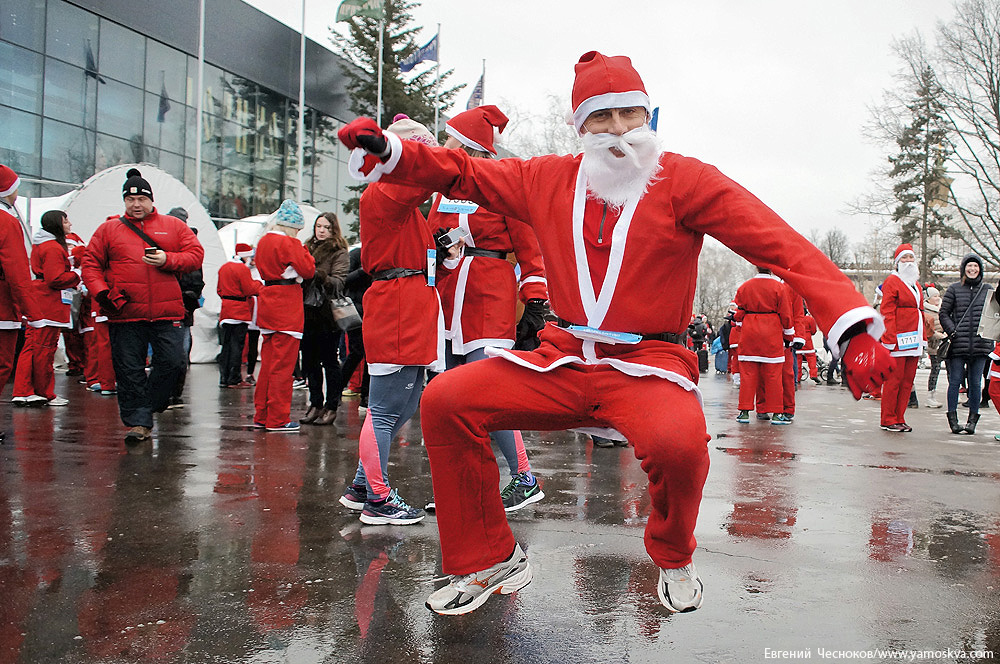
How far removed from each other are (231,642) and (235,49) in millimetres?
26589

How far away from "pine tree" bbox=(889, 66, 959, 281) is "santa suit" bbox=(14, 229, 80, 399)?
28.6 meters

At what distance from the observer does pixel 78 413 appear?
30.0 feet

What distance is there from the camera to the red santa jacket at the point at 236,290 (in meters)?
12.8

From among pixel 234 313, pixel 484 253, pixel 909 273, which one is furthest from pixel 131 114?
pixel 484 253

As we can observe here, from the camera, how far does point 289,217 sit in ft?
26.5

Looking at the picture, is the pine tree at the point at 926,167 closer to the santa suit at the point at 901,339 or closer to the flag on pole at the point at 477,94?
the flag on pole at the point at 477,94

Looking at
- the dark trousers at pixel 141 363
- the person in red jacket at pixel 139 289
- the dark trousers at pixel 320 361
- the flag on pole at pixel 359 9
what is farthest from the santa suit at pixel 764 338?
the flag on pole at pixel 359 9

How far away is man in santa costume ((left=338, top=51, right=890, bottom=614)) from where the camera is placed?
9.91 ft

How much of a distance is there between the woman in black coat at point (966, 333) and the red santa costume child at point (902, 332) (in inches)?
17.0

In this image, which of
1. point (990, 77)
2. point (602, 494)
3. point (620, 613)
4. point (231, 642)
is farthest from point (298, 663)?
point (990, 77)

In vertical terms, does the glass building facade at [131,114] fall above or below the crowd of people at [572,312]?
above

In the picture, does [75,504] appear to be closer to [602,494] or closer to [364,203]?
[364,203]

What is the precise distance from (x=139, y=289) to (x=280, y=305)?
1.25 metres

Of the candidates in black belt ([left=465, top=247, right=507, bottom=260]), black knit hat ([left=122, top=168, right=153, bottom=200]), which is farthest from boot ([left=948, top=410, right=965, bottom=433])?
black knit hat ([left=122, top=168, right=153, bottom=200])
